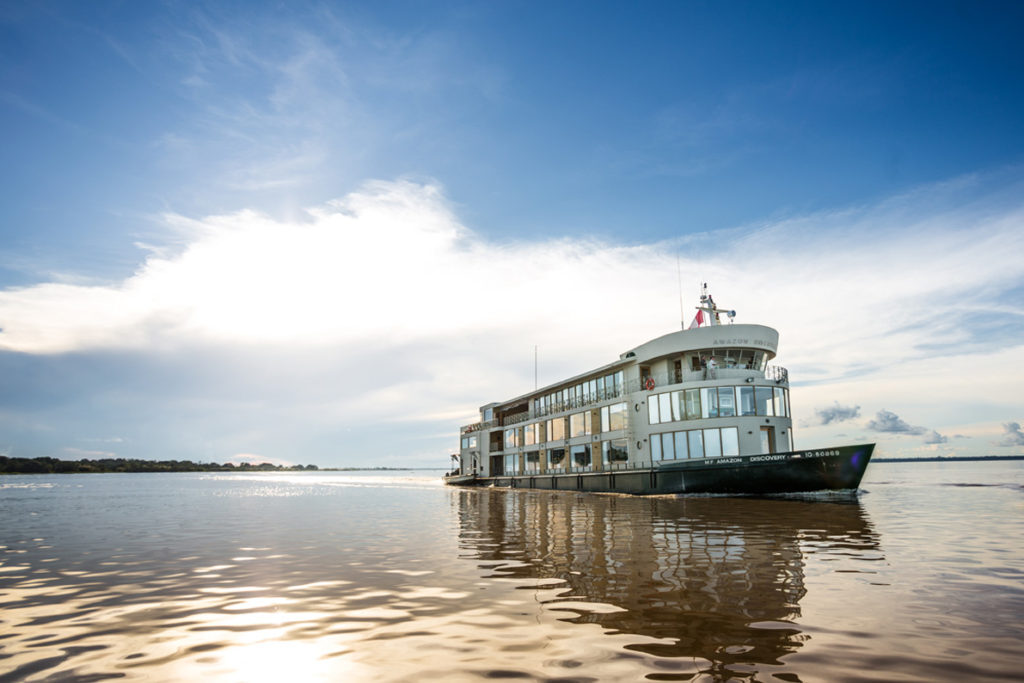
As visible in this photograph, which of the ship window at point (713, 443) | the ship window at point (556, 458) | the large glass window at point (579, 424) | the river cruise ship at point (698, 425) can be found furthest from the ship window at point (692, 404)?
the ship window at point (556, 458)

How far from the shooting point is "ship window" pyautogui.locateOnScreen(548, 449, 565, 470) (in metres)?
52.4

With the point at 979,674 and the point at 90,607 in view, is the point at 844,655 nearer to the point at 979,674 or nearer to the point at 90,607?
the point at 979,674

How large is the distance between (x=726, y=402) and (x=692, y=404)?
2.09 m

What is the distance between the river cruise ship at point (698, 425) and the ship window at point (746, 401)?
0.06 metres

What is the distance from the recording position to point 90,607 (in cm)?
932

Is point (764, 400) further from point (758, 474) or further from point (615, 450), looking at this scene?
point (615, 450)

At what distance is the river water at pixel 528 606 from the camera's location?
6301mm

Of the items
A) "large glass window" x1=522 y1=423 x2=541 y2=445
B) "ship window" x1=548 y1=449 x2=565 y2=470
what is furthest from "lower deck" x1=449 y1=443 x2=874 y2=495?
"large glass window" x1=522 y1=423 x2=541 y2=445

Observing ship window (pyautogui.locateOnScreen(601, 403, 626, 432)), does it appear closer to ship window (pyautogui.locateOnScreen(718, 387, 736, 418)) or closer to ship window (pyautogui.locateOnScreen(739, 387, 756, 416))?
ship window (pyautogui.locateOnScreen(718, 387, 736, 418))

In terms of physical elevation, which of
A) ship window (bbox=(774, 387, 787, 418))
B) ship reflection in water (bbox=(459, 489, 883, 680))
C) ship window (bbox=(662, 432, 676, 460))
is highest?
ship window (bbox=(774, 387, 787, 418))

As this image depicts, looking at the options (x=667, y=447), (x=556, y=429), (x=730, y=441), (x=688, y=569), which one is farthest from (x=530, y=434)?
(x=688, y=569)

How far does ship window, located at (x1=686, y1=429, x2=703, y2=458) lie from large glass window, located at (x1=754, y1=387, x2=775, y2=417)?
4.00m

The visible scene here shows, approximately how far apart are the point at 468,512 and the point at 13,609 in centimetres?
2075

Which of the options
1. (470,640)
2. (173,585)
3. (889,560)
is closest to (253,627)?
(470,640)
